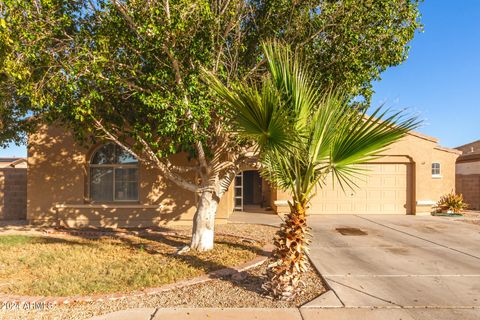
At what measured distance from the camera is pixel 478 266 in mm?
6781

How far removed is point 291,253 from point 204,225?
11.2ft

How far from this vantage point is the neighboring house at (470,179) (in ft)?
60.8

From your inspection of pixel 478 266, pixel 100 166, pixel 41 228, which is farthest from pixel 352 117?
pixel 41 228

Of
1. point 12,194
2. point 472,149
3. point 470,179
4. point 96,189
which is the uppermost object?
point 472,149

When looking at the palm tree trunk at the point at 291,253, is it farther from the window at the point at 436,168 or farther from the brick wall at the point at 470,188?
the brick wall at the point at 470,188

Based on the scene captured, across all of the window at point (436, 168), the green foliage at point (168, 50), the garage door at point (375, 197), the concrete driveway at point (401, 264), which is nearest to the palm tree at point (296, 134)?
the concrete driveway at point (401, 264)

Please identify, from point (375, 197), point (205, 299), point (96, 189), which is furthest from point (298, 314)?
point (375, 197)

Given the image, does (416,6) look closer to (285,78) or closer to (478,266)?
(285,78)

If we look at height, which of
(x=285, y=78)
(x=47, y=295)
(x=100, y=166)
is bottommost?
(x=47, y=295)

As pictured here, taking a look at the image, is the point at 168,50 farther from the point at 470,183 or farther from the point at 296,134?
the point at 470,183

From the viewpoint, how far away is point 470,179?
18.9m

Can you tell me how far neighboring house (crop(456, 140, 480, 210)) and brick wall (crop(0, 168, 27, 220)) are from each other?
2217cm

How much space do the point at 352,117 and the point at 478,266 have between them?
191 inches

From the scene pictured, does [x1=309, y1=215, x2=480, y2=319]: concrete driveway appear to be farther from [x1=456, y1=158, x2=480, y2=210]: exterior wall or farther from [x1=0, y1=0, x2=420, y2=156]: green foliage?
[x1=456, y1=158, x2=480, y2=210]: exterior wall
